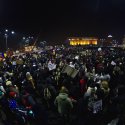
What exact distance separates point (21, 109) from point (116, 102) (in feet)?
11.1

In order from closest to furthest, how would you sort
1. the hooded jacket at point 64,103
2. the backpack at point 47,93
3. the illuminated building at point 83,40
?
the hooded jacket at point 64,103, the backpack at point 47,93, the illuminated building at point 83,40

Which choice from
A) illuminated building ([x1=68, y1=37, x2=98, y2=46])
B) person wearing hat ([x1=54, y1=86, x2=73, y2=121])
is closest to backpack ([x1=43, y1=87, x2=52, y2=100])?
person wearing hat ([x1=54, y1=86, x2=73, y2=121])

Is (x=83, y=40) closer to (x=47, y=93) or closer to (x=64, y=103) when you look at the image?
(x=47, y=93)

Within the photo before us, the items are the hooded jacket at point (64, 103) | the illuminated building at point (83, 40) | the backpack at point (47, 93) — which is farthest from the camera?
the illuminated building at point (83, 40)

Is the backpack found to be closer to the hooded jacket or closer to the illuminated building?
the hooded jacket

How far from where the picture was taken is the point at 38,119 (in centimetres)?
Answer: 1177

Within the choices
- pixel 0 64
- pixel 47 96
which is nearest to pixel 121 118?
pixel 47 96

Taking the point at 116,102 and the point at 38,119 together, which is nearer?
the point at 116,102

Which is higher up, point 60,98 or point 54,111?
point 60,98

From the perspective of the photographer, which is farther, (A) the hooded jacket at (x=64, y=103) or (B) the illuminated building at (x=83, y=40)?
(B) the illuminated building at (x=83, y=40)

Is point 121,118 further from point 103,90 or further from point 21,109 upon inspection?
point 21,109

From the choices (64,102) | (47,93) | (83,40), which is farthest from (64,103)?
(83,40)

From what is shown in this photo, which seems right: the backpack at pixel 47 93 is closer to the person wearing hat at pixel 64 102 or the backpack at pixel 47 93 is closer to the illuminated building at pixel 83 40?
the person wearing hat at pixel 64 102

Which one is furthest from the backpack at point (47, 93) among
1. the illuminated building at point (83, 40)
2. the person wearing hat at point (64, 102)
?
the illuminated building at point (83, 40)
